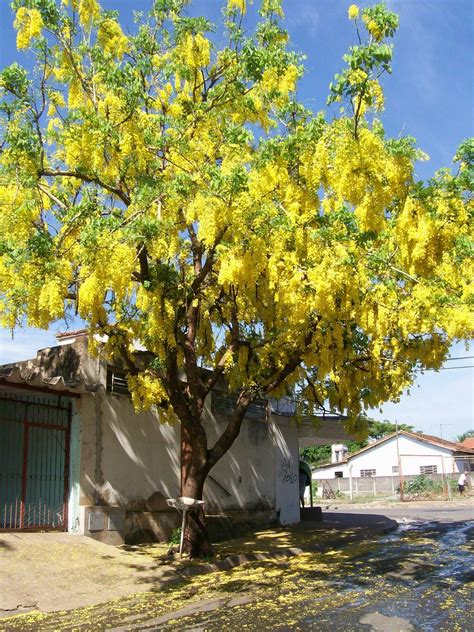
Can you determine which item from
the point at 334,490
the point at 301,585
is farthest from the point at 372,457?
the point at 301,585

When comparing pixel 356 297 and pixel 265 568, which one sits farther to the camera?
pixel 265 568

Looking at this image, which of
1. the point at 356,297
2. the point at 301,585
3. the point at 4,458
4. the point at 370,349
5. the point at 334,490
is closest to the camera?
the point at 301,585

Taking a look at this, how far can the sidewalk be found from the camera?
866 centimetres

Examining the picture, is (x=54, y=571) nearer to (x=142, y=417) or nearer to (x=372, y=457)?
(x=142, y=417)

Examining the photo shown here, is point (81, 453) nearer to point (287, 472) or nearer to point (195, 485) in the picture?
point (195, 485)

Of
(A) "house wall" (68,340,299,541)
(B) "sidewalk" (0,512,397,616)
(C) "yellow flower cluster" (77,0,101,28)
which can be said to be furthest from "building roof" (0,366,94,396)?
(C) "yellow flower cluster" (77,0,101,28)

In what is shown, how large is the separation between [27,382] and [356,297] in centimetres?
568

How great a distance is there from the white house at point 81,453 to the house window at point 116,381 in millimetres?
21

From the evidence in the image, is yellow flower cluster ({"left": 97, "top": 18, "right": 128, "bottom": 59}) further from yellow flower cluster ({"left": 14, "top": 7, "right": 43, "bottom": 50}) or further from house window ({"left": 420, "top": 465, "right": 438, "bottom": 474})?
house window ({"left": 420, "top": 465, "right": 438, "bottom": 474})

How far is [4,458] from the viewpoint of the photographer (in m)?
12.9

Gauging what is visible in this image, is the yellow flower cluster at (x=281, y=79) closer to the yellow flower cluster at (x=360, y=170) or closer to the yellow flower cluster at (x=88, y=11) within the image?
the yellow flower cluster at (x=360, y=170)

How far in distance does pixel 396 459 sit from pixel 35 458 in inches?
1669

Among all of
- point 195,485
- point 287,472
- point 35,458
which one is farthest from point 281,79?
point 287,472

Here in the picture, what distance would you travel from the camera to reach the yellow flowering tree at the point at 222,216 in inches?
376
